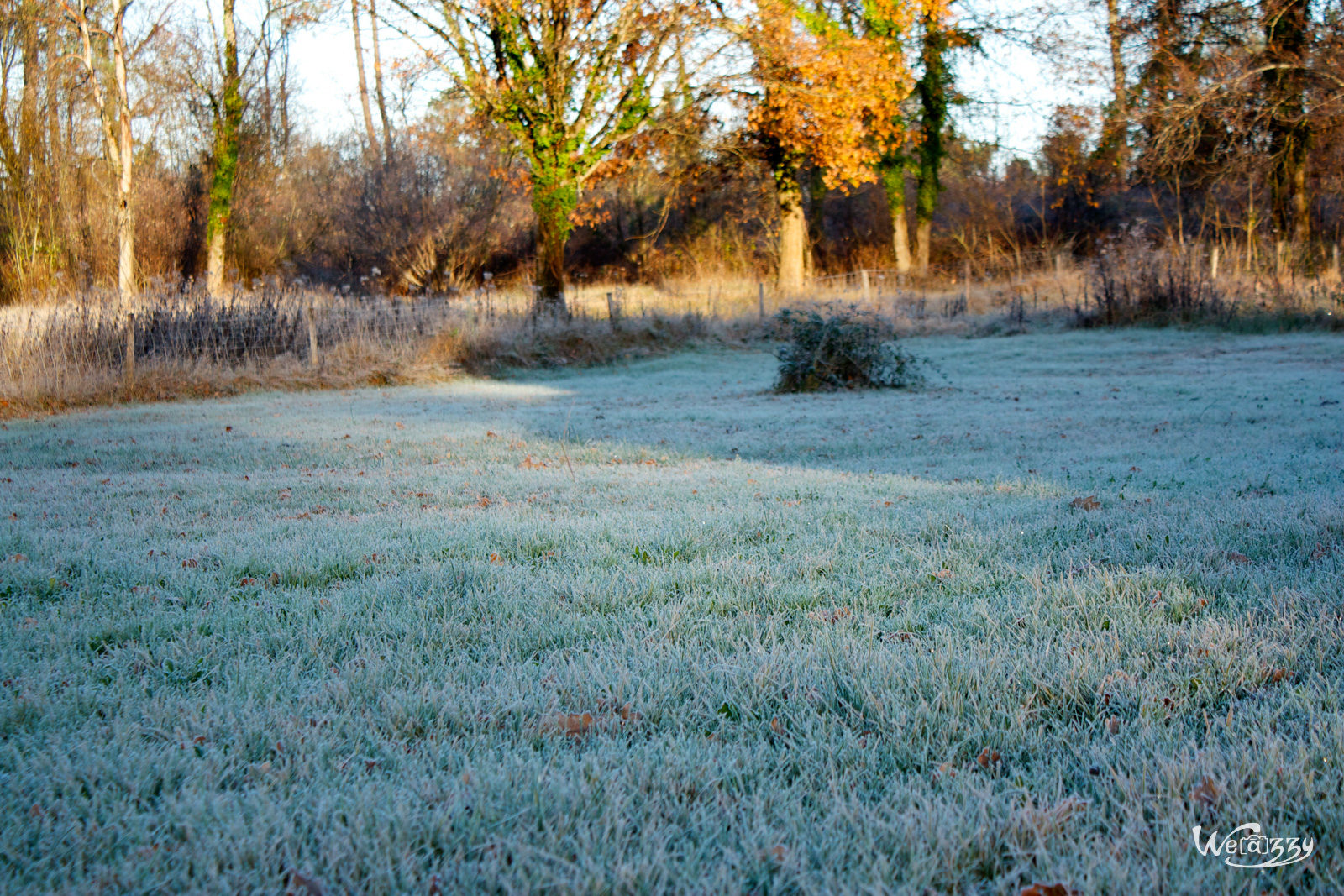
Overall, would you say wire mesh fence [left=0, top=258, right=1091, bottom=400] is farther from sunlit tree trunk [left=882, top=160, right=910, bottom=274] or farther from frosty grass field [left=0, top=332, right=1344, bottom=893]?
frosty grass field [left=0, top=332, right=1344, bottom=893]

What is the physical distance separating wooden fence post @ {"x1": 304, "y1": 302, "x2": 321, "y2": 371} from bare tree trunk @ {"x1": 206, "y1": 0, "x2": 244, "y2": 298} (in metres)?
9.77

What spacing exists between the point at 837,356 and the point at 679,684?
373 inches

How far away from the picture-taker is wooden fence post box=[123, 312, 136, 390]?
1198cm

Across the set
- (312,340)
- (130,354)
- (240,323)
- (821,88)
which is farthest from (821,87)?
(130,354)

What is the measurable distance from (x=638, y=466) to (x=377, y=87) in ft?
96.3

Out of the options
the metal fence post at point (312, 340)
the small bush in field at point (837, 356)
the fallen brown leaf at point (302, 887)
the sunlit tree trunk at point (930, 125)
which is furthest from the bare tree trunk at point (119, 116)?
the sunlit tree trunk at point (930, 125)

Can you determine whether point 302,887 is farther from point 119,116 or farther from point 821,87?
point 119,116

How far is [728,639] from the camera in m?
2.36

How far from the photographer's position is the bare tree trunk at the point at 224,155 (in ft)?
74.2

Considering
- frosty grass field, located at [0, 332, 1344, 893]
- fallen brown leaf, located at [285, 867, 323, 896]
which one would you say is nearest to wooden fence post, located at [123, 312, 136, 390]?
frosty grass field, located at [0, 332, 1344, 893]

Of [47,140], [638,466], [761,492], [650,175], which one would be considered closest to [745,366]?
[650,175]

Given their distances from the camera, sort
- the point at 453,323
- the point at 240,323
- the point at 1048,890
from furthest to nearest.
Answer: the point at 453,323 < the point at 240,323 < the point at 1048,890

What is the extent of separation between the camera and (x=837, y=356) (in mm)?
11125

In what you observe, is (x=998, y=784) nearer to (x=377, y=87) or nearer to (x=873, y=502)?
(x=873, y=502)
